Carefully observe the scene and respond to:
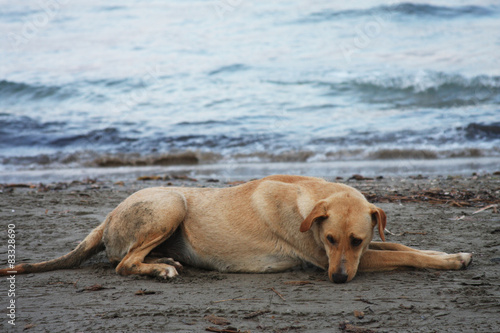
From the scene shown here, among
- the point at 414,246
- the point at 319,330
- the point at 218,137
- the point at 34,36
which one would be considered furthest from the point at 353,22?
the point at 319,330

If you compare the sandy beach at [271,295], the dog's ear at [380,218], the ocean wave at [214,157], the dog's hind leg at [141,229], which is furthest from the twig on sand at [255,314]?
the ocean wave at [214,157]

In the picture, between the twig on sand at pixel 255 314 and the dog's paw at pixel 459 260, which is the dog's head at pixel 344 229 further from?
the twig on sand at pixel 255 314

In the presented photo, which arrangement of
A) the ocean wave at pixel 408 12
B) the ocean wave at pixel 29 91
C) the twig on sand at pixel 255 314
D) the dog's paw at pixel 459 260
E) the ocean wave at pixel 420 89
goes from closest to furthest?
the twig on sand at pixel 255 314, the dog's paw at pixel 459 260, the ocean wave at pixel 420 89, the ocean wave at pixel 29 91, the ocean wave at pixel 408 12

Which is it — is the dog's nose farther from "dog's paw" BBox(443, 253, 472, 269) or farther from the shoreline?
the shoreline

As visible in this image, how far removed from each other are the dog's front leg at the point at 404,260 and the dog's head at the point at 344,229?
17 cm

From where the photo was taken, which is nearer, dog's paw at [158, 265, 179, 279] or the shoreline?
dog's paw at [158, 265, 179, 279]

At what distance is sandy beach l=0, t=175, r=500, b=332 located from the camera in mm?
3098

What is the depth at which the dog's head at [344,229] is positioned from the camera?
12.9ft

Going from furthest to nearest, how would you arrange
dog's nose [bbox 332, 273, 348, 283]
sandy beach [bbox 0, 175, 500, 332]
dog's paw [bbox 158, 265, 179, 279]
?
dog's paw [bbox 158, 265, 179, 279]
dog's nose [bbox 332, 273, 348, 283]
sandy beach [bbox 0, 175, 500, 332]

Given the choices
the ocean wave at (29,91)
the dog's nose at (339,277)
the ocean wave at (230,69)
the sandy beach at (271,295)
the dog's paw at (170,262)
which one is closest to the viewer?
the sandy beach at (271,295)

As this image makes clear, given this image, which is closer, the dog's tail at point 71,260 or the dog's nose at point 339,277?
the dog's nose at point 339,277

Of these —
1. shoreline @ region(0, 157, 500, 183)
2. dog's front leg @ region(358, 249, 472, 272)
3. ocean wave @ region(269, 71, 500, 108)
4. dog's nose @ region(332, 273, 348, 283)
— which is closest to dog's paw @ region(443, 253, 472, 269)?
dog's front leg @ region(358, 249, 472, 272)

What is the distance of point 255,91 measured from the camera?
2009 cm

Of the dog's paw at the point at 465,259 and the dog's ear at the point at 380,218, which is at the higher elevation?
the dog's ear at the point at 380,218
